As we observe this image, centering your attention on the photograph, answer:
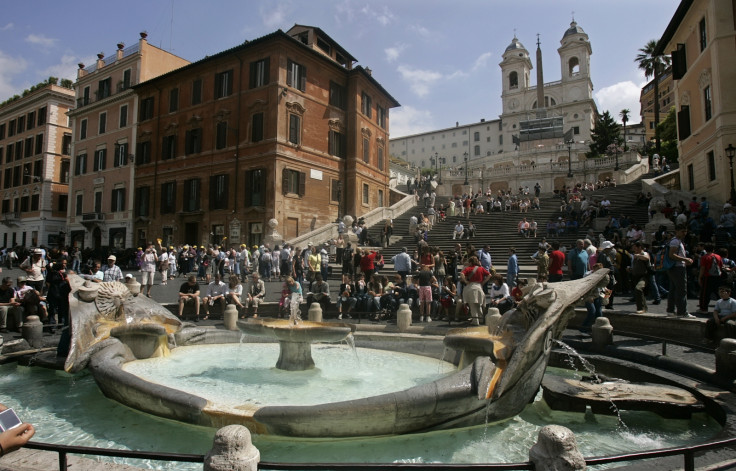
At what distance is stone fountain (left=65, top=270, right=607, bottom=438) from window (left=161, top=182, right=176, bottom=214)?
28865 mm

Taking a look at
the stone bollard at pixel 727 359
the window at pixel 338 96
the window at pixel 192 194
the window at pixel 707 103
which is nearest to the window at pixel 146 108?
the window at pixel 192 194

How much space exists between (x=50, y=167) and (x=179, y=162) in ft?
72.2

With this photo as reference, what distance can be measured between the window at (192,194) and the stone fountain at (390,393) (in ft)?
88.8

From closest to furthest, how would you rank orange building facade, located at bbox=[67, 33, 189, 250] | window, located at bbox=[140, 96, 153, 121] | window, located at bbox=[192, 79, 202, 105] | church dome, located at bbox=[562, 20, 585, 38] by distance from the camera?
window, located at bbox=[192, 79, 202, 105] < window, located at bbox=[140, 96, 153, 121] < orange building facade, located at bbox=[67, 33, 189, 250] < church dome, located at bbox=[562, 20, 585, 38]

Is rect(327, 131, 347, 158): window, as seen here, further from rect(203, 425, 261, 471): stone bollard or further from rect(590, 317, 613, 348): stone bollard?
rect(203, 425, 261, 471): stone bollard

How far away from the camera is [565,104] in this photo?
3398 inches

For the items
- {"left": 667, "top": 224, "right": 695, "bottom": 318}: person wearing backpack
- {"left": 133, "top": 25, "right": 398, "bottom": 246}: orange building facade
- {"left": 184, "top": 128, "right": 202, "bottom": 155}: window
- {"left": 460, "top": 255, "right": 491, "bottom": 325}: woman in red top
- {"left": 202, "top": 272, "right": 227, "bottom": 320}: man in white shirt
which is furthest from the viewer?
{"left": 184, "top": 128, "right": 202, "bottom": 155}: window

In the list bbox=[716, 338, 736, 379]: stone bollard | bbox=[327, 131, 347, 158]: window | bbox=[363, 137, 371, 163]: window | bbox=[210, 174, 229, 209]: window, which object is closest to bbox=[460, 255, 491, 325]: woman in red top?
bbox=[716, 338, 736, 379]: stone bollard

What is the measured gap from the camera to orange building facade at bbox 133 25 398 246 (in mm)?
30094

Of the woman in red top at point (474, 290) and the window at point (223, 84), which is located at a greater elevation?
the window at point (223, 84)

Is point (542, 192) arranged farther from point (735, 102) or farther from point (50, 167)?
point (50, 167)

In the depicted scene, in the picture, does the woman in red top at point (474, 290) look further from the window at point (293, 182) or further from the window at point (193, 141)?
the window at point (193, 141)

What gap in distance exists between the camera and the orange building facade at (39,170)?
45.8 m

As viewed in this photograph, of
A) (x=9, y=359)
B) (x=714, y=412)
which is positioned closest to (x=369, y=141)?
(x=9, y=359)
